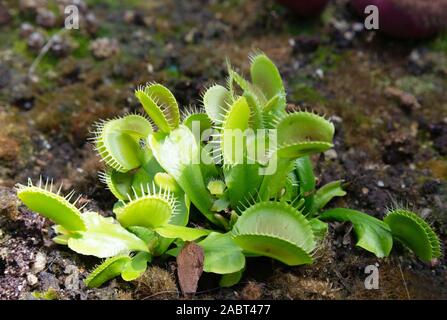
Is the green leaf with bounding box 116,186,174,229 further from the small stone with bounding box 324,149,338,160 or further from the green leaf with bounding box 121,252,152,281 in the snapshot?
the small stone with bounding box 324,149,338,160

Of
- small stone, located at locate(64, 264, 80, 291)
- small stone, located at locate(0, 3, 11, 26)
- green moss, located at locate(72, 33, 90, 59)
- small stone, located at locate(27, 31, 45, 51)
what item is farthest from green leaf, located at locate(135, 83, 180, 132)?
small stone, located at locate(0, 3, 11, 26)

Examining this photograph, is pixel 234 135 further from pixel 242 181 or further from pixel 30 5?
pixel 30 5

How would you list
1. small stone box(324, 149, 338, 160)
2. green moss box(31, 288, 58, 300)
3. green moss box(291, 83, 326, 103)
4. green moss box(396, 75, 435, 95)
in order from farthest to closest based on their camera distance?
green moss box(396, 75, 435, 95), green moss box(291, 83, 326, 103), small stone box(324, 149, 338, 160), green moss box(31, 288, 58, 300)

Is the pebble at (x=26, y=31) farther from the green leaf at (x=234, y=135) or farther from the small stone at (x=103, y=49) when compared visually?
the green leaf at (x=234, y=135)

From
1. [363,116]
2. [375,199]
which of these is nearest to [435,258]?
[375,199]

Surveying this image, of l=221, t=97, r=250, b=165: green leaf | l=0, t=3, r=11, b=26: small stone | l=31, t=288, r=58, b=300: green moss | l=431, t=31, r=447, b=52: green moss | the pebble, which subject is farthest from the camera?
l=0, t=3, r=11, b=26: small stone

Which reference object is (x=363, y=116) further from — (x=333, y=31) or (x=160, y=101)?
(x=160, y=101)

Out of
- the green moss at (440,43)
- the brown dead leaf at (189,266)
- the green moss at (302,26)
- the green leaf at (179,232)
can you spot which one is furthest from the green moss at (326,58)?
the brown dead leaf at (189,266)
